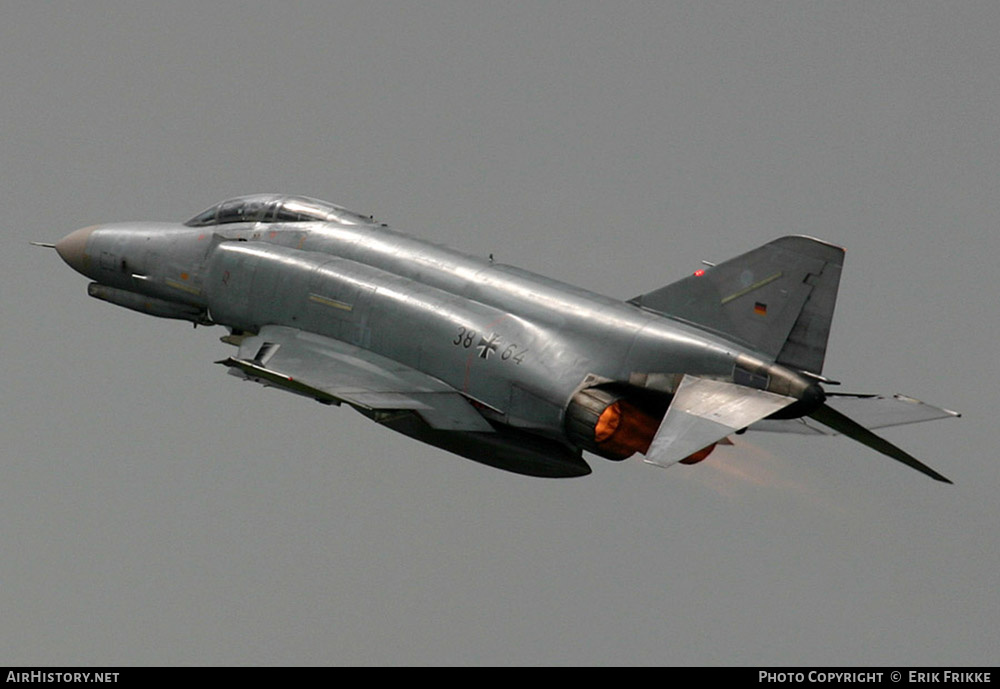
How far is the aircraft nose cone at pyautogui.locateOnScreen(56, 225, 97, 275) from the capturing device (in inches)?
1029

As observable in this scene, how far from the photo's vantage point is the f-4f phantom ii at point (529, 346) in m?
19.6

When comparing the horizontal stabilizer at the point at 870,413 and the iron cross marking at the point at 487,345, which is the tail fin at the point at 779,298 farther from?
the iron cross marking at the point at 487,345

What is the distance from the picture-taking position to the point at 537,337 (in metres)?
21.1

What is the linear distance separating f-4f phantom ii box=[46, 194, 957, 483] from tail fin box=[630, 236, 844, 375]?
0.06 feet

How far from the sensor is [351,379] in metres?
21.4

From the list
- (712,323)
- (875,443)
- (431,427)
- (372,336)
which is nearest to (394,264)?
(372,336)

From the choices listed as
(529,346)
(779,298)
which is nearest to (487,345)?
(529,346)

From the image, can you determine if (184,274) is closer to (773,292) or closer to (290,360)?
(290,360)

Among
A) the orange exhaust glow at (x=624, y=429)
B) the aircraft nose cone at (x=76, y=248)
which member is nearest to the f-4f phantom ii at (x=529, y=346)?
Result: the orange exhaust glow at (x=624, y=429)

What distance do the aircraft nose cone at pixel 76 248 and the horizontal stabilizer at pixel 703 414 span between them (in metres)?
10.6

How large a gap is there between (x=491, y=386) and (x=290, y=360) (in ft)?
9.06

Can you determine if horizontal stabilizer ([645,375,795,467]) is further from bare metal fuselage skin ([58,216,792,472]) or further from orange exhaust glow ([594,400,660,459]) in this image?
orange exhaust glow ([594,400,660,459])

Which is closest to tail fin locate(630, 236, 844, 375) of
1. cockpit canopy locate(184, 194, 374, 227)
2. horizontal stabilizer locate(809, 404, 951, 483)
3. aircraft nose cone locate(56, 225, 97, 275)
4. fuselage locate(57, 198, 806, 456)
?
fuselage locate(57, 198, 806, 456)

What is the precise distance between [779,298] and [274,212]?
27.4ft
